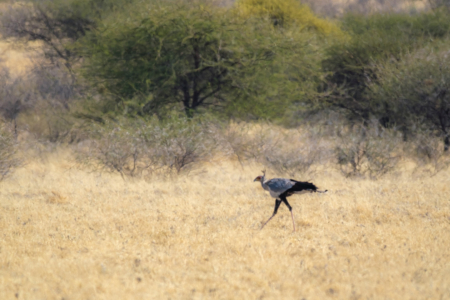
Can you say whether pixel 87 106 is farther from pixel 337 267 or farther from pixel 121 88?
pixel 337 267

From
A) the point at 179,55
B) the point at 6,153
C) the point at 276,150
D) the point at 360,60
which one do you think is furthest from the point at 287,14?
the point at 6,153

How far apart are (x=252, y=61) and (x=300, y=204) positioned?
635 centimetres

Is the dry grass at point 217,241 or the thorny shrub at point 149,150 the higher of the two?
the dry grass at point 217,241

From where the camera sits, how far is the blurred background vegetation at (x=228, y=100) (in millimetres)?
10570

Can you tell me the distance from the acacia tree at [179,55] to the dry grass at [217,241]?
463 centimetres

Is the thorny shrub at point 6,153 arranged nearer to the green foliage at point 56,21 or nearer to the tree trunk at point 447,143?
the tree trunk at point 447,143

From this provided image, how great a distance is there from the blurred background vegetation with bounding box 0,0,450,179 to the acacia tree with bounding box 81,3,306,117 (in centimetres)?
4

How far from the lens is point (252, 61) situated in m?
13.3

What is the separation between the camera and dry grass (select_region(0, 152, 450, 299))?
180 inches

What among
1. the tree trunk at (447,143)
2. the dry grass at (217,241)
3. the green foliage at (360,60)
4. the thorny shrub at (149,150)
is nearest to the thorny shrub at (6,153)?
the dry grass at (217,241)

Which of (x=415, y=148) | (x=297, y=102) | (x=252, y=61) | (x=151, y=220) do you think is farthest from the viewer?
(x=297, y=102)

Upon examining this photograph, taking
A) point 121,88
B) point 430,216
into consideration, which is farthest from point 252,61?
point 430,216

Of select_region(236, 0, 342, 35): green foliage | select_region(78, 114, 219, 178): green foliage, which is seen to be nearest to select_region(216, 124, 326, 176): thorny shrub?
select_region(78, 114, 219, 178): green foliage

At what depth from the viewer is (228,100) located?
13961mm
